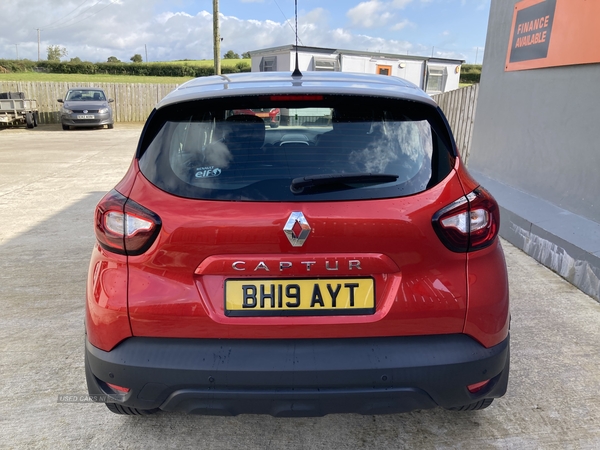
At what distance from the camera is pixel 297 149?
6.45ft

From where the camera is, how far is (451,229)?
1865mm

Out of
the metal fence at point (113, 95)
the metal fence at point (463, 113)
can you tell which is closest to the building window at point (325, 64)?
the metal fence at point (113, 95)

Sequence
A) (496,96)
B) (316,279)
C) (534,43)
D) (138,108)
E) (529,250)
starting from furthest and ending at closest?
(138,108)
(496,96)
(534,43)
(529,250)
(316,279)

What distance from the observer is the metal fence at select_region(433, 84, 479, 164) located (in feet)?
32.3

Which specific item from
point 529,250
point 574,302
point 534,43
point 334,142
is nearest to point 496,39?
point 534,43

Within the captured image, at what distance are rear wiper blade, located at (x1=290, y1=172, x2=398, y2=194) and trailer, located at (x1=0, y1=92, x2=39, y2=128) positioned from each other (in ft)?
70.9

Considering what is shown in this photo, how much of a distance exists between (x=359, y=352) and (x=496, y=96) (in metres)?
6.41

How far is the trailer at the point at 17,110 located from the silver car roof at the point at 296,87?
2099 centimetres

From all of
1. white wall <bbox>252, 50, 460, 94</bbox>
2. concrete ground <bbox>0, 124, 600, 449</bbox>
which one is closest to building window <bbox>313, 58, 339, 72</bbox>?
white wall <bbox>252, 50, 460, 94</bbox>

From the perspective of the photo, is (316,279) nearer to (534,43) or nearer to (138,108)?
(534,43)

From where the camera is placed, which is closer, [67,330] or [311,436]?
[311,436]

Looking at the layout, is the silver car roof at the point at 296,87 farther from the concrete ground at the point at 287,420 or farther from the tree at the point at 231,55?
the tree at the point at 231,55

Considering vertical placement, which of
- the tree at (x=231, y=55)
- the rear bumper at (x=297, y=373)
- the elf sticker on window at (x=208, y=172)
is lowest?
the rear bumper at (x=297, y=373)

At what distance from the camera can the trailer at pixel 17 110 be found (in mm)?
19625
